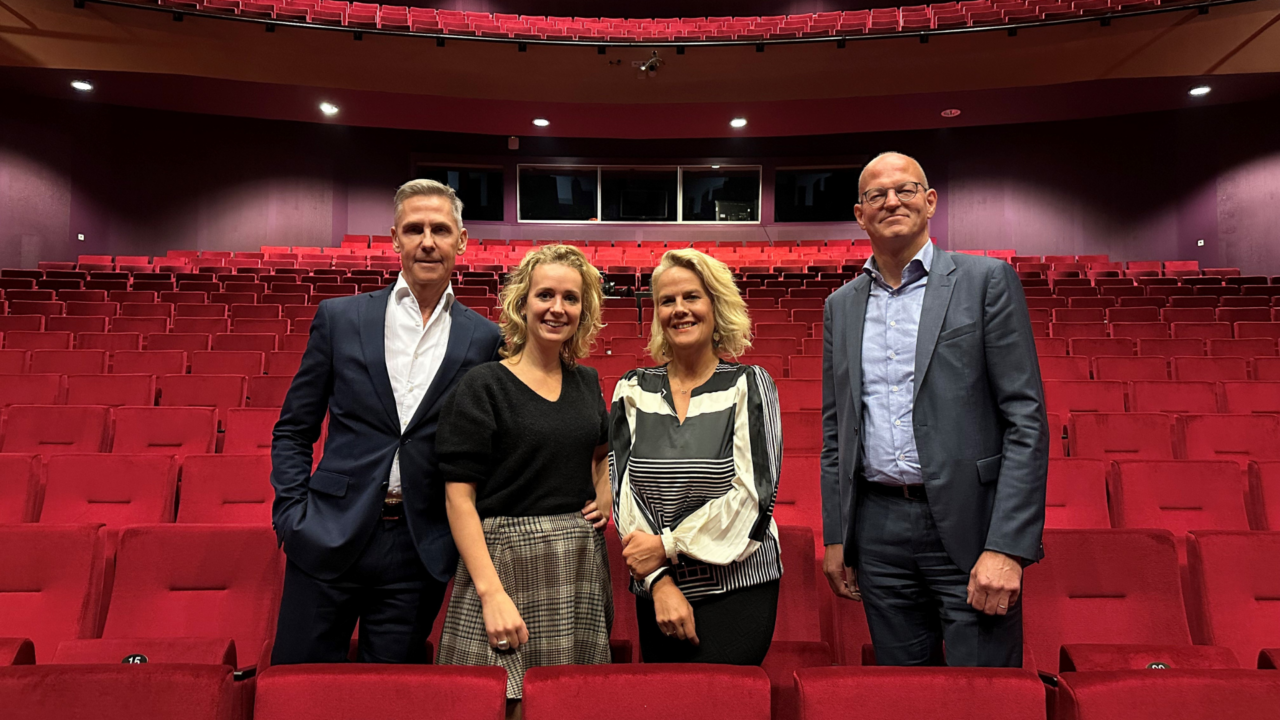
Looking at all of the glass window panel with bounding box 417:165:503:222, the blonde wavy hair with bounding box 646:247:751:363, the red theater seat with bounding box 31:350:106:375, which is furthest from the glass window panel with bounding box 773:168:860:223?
Result: the blonde wavy hair with bounding box 646:247:751:363

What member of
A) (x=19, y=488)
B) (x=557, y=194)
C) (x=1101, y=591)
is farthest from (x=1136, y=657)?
(x=557, y=194)

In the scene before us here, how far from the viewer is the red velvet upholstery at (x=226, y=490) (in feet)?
5.22

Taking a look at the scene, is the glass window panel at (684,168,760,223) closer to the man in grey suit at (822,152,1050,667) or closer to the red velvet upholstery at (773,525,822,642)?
the red velvet upholstery at (773,525,822,642)

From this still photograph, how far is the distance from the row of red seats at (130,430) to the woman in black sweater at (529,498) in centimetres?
146

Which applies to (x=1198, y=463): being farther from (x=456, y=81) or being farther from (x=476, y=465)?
(x=456, y=81)

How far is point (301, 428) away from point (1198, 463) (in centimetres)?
179

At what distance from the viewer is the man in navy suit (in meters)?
0.79

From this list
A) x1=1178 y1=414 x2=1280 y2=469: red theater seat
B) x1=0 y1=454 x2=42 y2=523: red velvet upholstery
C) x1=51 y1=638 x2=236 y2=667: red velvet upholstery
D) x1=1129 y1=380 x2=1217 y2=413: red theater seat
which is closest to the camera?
x1=51 y1=638 x2=236 y2=667: red velvet upholstery

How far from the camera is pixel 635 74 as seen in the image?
5.97 meters

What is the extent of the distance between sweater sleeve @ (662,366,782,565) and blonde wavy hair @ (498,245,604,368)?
20 centimetres

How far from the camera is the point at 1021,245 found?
6922 millimetres

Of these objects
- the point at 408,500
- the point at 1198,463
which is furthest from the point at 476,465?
the point at 1198,463

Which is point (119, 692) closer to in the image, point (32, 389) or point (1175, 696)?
point (1175, 696)

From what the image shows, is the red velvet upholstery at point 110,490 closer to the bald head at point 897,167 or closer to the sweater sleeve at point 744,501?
the sweater sleeve at point 744,501
